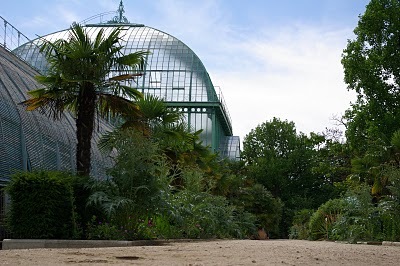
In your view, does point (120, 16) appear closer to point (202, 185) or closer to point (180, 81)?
point (180, 81)

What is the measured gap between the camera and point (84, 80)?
15500mm

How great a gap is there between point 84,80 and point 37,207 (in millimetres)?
3638

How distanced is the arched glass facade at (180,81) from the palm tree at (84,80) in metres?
25.6

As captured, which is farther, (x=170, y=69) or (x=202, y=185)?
(x=170, y=69)

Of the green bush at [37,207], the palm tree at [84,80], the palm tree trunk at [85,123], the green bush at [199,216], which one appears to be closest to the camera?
the green bush at [37,207]

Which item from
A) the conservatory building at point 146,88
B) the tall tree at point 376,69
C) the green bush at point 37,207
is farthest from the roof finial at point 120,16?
the green bush at point 37,207

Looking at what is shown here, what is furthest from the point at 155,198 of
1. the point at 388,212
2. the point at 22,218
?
the point at 388,212

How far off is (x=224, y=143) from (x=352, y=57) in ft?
78.1

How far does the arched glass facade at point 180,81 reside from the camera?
44.1 m

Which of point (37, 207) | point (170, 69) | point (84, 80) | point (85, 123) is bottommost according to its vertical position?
point (37, 207)

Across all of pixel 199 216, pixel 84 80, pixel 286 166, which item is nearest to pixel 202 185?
pixel 199 216

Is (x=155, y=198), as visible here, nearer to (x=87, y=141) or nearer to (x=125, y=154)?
(x=125, y=154)

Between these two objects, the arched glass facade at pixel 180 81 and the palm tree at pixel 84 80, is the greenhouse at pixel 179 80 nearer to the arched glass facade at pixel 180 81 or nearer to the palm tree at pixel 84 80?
the arched glass facade at pixel 180 81

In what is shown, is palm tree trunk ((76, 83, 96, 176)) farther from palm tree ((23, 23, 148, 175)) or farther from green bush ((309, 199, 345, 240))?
green bush ((309, 199, 345, 240))
